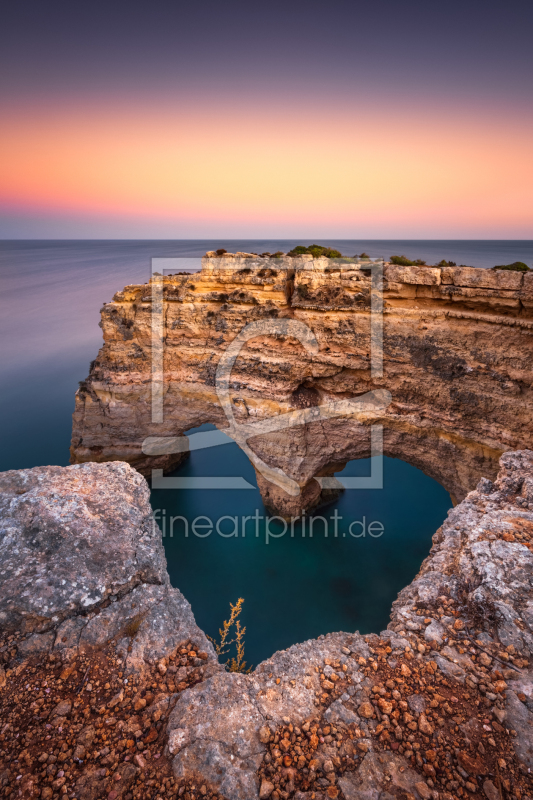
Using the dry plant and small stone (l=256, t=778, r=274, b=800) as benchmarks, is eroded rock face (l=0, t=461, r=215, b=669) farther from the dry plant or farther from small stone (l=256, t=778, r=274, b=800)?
small stone (l=256, t=778, r=274, b=800)

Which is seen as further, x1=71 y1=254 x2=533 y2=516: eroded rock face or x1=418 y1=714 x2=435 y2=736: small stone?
x1=71 y1=254 x2=533 y2=516: eroded rock face

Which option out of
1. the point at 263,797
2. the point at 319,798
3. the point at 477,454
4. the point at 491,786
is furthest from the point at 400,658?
the point at 477,454

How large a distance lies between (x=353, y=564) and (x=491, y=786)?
10.1 meters

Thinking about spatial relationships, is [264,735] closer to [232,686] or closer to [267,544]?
[232,686]

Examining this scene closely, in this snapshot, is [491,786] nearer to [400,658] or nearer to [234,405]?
[400,658]

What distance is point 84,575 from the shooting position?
3938 mm

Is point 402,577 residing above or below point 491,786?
below

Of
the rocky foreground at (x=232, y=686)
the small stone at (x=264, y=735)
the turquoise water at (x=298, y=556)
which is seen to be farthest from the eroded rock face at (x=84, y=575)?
the turquoise water at (x=298, y=556)

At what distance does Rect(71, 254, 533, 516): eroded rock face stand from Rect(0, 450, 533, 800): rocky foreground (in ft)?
18.1

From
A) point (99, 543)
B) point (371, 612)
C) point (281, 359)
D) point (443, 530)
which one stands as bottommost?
point (371, 612)

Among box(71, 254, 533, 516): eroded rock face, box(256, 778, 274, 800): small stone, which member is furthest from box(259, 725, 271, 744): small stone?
box(71, 254, 533, 516): eroded rock face

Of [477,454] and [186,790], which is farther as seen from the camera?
[477,454]

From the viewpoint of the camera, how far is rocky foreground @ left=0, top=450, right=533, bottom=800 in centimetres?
271

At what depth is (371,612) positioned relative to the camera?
10641mm
